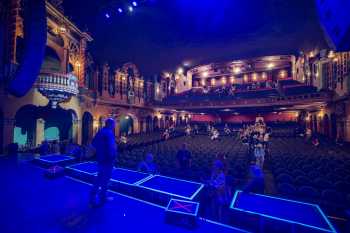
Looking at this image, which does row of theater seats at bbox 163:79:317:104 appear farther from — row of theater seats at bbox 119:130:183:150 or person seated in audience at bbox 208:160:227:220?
person seated in audience at bbox 208:160:227:220

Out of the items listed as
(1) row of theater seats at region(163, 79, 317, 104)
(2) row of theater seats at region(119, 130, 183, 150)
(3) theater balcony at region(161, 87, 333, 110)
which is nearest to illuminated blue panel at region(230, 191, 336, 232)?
(2) row of theater seats at region(119, 130, 183, 150)

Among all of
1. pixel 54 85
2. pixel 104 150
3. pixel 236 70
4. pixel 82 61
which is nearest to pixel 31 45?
pixel 104 150

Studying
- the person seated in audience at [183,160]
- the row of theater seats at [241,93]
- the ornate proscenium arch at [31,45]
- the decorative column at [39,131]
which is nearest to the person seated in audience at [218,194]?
the person seated in audience at [183,160]

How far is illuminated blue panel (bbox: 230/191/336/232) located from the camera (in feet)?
8.68

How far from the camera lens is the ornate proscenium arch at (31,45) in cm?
423

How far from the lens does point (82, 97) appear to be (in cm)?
1416

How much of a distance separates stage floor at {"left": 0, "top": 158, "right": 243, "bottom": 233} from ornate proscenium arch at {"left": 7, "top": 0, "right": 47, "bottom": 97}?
8.50 ft

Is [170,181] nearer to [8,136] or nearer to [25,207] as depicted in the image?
[25,207]

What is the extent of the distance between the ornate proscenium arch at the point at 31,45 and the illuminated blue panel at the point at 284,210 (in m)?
5.55

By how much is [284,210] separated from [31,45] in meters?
6.54

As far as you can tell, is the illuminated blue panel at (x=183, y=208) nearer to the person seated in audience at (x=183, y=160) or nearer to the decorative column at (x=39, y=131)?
the person seated in audience at (x=183, y=160)

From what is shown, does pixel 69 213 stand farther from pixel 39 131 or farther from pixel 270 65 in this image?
pixel 270 65

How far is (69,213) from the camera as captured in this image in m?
3.04

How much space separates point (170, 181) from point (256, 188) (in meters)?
2.15
